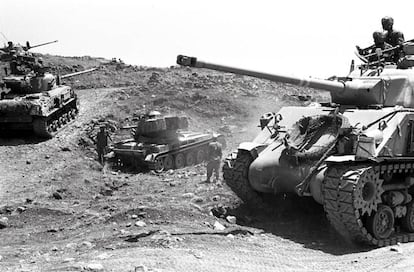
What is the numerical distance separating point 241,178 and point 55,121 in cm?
1159

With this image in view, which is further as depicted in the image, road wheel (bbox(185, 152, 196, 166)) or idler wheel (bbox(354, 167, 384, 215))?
road wheel (bbox(185, 152, 196, 166))

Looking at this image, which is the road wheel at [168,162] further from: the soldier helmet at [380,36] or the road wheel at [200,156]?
the soldier helmet at [380,36]

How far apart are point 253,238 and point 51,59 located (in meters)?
33.1

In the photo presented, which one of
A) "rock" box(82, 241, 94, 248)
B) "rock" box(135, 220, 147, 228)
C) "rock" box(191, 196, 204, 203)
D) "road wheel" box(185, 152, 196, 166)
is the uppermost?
"rock" box(135, 220, 147, 228)

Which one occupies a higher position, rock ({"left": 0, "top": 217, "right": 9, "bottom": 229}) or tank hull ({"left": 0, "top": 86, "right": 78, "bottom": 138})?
tank hull ({"left": 0, "top": 86, "right": 78, "bottom": 138})

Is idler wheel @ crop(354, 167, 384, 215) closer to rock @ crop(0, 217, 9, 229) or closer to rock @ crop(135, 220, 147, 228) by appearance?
rock @ crop(135, 220, 147, 228)

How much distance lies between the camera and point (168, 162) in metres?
17.6

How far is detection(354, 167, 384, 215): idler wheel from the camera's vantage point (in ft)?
29.0

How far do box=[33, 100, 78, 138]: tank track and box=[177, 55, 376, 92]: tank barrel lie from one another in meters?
11.6

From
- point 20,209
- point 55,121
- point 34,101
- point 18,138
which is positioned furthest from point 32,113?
point 20,209

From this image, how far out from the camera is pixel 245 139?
2047 centimetres

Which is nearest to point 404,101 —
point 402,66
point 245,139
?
point 402,66

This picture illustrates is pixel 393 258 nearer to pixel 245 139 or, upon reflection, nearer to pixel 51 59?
pixel 245 139

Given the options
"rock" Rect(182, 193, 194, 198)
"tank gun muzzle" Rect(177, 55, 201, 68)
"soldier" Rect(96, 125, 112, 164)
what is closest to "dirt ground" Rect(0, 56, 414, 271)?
"rock" Rect(182, 193, 194, 198)
